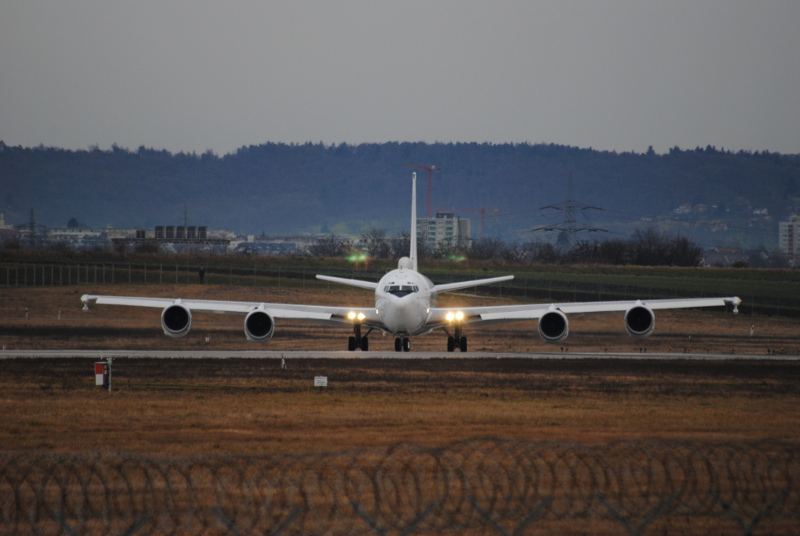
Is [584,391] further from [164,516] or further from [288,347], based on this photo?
[288,347]

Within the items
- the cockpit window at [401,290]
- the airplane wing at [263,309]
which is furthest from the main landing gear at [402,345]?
the cockpit window at [401,290]

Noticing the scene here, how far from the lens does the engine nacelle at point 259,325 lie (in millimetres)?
43500

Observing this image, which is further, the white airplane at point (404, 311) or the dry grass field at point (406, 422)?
the white airplane at point (404, 311)

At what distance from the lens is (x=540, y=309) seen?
4606cm

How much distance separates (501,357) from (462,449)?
80.7 feet

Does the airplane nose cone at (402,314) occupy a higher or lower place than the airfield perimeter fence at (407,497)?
higher

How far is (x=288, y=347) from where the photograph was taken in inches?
2094

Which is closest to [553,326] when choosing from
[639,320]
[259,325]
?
[639,320]

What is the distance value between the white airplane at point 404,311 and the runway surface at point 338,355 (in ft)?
4.41

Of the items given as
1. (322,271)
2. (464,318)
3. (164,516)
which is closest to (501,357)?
(464,318)

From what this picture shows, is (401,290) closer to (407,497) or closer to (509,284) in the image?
(407,497)

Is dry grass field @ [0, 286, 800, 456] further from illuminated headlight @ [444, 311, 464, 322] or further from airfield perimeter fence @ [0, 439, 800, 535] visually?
illuminated headlight @ [444, 311, 464, 322]

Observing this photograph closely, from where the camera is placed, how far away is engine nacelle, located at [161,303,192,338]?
42500mm

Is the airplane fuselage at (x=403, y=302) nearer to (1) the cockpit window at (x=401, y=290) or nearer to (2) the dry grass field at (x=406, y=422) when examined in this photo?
(1) the cockpit window at (x=401, y=290)
